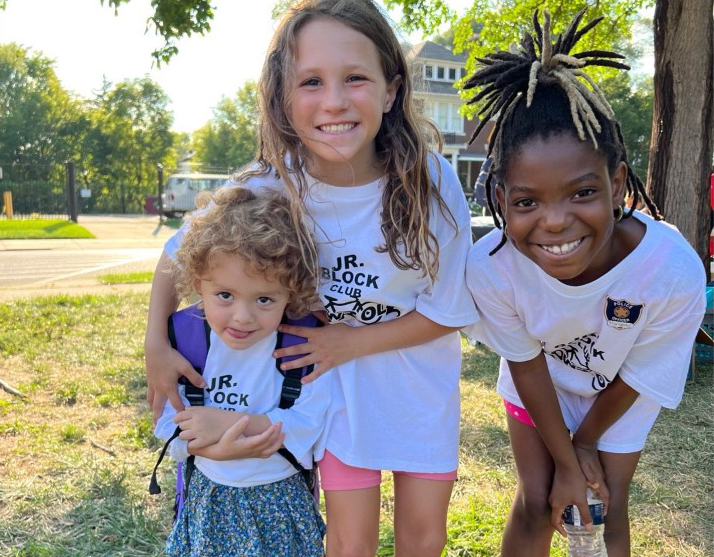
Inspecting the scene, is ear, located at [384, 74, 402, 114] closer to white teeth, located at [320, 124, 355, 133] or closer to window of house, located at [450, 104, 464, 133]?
white teeth, located at [320, 124, 355, 133]

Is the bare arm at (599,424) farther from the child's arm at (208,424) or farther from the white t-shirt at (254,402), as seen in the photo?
the child's arm at (208,424)

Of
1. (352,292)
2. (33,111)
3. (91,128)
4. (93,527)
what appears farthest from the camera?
(91,128)

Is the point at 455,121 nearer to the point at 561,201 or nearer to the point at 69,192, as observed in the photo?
the point at 69,192

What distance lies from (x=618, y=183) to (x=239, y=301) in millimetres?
1073

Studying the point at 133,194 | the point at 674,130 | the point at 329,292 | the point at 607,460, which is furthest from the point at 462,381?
the point at 133,194

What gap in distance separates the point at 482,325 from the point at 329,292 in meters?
0.48

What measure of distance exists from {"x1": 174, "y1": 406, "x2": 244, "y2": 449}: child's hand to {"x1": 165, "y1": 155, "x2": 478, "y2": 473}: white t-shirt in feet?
1.00

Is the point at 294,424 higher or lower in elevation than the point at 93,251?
higher

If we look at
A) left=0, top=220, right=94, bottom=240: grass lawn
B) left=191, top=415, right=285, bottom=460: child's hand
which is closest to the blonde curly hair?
left=191, top=415, right=285, bottom=460: child's hand

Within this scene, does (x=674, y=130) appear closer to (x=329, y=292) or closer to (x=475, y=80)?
(x=475, y=80)

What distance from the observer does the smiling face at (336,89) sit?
5.86 ft

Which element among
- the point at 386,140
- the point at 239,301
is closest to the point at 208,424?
the point at 239,301

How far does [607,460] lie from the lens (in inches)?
78.9

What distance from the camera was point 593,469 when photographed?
1961 millimetres
